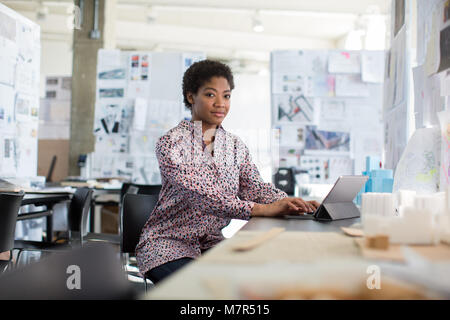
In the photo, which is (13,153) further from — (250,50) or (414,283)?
(250,50)

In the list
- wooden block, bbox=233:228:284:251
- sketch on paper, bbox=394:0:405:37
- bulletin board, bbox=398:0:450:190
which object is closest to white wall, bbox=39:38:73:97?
sketch on paper, bbox=394:0:405:37

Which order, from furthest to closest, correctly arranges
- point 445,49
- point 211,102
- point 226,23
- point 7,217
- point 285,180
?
1. point 226,23
2. point 285,180
3. point 7,217
4. point 211,102
5. point 445,49

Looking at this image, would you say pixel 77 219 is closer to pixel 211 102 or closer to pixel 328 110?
pixel 211 102

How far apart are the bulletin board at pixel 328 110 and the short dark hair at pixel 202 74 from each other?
295cm

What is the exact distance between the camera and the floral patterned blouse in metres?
1.48

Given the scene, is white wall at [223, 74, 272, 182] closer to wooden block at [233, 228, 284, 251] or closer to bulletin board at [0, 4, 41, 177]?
bulletin board at [0, 4, 41, 177]

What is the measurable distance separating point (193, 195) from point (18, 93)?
3134 mm

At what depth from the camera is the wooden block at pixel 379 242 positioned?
2.42 feet

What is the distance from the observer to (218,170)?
66.2 inches

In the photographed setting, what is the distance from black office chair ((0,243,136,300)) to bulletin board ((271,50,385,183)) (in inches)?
155

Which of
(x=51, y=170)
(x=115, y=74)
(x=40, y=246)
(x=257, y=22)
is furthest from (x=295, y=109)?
(x=51, y=170)

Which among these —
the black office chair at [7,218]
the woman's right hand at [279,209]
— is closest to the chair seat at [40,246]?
the black office chair at [7,218]

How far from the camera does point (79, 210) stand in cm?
309

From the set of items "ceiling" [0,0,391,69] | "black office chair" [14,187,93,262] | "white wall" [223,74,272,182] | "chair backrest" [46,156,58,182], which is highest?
"ceiling" [0,0,391,69]
